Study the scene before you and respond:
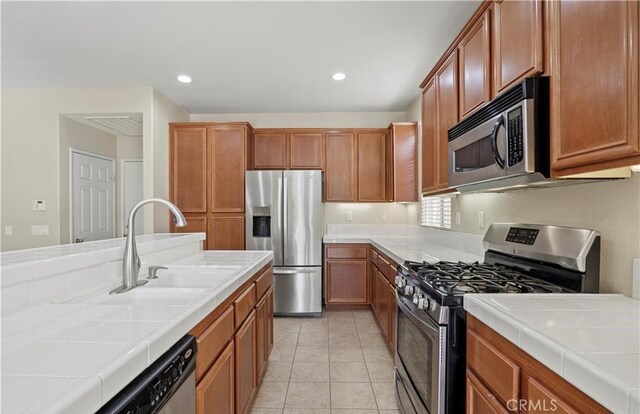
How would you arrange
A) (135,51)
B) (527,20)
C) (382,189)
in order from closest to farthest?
(527,20) → (135,51) → (382,189)

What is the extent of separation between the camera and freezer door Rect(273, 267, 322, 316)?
151 inches

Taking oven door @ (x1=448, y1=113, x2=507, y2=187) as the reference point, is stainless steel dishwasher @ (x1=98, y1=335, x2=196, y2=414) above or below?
below

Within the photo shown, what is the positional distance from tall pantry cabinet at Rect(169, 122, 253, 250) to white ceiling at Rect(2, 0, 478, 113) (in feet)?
1.54

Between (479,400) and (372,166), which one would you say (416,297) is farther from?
(372,166)

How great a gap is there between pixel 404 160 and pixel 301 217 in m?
1.45

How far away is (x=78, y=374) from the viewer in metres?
0.64

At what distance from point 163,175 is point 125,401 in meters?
3.70

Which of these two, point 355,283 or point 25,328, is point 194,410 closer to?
point 25,328

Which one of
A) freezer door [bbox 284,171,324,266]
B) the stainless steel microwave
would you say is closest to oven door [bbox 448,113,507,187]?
the stainless steel microwave

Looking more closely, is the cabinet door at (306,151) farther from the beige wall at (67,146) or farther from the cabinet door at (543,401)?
the cabinet door at (543,401)

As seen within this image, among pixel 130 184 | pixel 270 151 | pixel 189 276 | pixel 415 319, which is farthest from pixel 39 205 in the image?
pixel 415 319

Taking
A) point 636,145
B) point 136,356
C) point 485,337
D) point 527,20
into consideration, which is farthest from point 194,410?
point 527,20

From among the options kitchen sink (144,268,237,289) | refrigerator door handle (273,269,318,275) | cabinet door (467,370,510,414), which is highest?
kitchen sink (144,268,237,289)

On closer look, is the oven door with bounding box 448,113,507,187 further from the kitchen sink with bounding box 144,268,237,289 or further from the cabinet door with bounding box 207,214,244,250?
the cabinet door with bounding box 207,214,244,250
